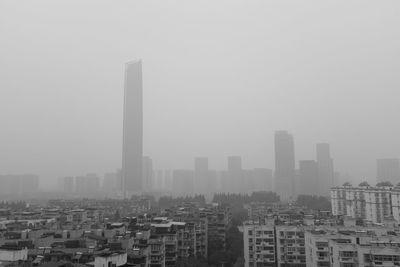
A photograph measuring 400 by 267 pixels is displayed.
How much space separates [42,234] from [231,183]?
173ft

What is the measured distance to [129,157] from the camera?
58.1 m

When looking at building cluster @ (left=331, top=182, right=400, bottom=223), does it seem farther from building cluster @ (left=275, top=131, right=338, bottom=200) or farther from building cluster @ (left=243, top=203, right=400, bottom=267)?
building cluster @ (left=275, top=131, right=338, bottom=200)

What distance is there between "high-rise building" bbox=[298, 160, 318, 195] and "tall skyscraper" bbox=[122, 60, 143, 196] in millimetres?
23793

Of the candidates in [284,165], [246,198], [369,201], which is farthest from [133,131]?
[369,201]

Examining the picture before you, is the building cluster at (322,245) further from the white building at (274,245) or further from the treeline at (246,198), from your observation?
the treeline at (246,198)

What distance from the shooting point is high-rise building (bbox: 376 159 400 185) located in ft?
149

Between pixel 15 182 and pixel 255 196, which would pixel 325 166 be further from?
pixel 15 182

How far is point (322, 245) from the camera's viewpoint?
1049cm

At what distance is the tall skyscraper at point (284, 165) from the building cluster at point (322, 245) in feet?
120

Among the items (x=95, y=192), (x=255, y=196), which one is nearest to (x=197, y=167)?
(x=95, y=192)

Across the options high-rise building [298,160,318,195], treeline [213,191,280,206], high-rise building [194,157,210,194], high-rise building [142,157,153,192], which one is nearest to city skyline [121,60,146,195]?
high-rise building [142,157,153,192]

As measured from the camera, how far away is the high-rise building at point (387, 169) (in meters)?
45.4

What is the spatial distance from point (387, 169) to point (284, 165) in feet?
42.1

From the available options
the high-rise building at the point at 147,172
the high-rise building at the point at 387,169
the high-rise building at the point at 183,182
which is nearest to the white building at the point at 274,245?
the high-rise building at the point at 387,169
